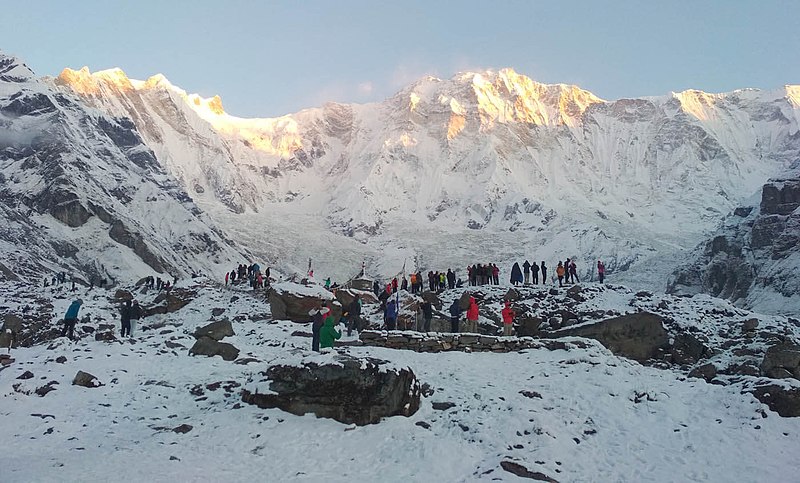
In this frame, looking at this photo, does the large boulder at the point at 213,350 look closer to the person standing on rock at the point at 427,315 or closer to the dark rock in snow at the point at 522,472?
the person standing on rock at the point at 427,315

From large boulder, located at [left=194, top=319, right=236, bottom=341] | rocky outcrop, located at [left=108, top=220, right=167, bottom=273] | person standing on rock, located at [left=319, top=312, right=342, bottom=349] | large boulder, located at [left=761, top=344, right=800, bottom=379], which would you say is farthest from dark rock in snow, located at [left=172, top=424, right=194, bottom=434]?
rocky outcrop, located at [left=108, top=220, right=167, bottom=273]

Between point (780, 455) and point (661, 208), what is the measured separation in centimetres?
19253

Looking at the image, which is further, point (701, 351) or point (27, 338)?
point (27, 338)

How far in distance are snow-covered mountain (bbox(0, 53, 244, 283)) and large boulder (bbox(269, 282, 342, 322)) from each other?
61.3m

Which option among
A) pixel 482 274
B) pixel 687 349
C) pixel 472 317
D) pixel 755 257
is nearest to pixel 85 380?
pixel 472 317

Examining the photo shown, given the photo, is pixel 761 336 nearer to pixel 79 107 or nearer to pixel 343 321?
pixel 343 321

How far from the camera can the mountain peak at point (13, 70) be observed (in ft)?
538

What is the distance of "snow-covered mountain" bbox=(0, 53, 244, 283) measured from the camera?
10262 centimetres

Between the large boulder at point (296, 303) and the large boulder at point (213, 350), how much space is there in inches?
348

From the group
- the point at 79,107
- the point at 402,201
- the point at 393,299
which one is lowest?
the point at 393,299

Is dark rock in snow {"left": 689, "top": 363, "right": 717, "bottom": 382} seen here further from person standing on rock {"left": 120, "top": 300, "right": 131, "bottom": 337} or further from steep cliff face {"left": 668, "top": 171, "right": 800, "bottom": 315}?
steep cliff face {"left": 668, "top": 171, "right": 800, "bottom": 315}

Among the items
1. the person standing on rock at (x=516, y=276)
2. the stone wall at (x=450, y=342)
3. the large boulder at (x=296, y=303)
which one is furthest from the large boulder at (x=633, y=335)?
the person standing on rock at (x=516, y=276)

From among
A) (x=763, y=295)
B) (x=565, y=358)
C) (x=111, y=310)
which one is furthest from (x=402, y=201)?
(x=565, y=358)

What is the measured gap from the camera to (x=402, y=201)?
19800 cm
